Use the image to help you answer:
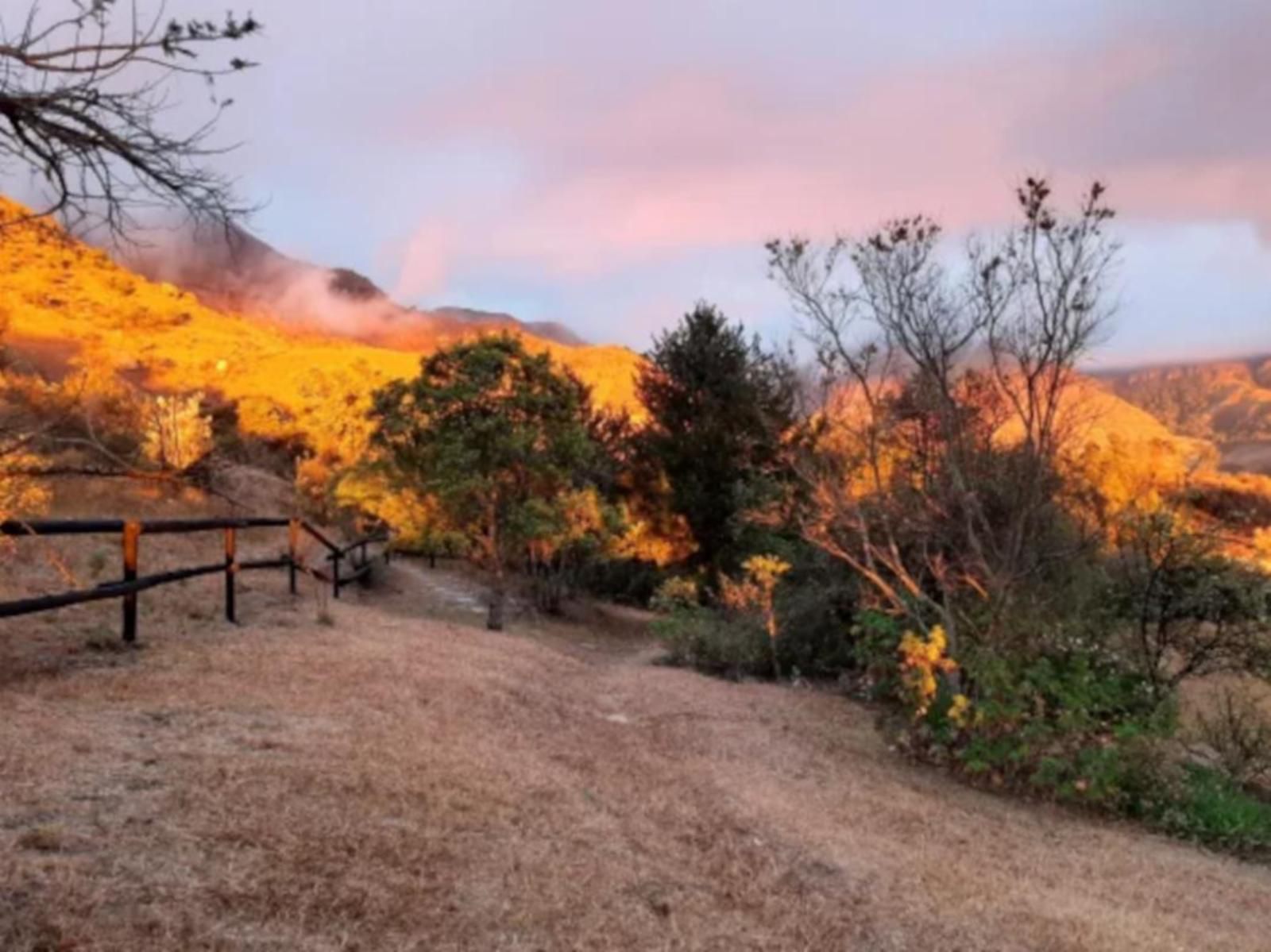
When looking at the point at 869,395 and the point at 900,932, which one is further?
the point at 869,395

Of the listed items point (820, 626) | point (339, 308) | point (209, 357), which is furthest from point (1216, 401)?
point (820, 626)

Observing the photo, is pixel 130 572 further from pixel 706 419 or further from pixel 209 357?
pixel 209 357

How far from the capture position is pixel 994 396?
1026 cm

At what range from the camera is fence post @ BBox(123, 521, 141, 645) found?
24.7 ft

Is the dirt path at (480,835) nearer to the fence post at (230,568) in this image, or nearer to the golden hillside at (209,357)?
the fence post at (230,568)

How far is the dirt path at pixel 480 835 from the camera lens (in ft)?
11.6

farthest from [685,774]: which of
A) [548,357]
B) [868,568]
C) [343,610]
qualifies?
[548,357]

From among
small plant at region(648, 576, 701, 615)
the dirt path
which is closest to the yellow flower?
the dirt path

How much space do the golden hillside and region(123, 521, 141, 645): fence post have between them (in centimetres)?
1982

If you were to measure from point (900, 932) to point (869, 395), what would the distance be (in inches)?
282

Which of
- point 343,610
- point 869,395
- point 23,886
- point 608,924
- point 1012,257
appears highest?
point 1012,257

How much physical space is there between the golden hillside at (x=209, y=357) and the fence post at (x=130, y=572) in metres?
19.8

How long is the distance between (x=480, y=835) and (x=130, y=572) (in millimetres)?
4444

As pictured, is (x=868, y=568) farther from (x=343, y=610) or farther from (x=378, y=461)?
(x=378, y=461)
